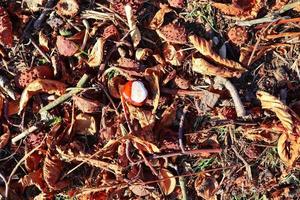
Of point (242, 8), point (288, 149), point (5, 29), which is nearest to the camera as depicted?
point (5, 29)

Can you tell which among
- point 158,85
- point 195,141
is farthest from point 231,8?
point 195,141

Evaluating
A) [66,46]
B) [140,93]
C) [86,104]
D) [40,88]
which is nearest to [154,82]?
[140,93]

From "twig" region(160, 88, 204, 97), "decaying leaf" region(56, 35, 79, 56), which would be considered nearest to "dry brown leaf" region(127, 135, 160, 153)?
"twig" region(160, 88, 204, 97)

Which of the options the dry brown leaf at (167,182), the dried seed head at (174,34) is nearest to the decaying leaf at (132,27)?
the dried seed head at (174,34)

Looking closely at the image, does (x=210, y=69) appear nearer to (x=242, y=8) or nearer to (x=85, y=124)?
(x=242, y=8)

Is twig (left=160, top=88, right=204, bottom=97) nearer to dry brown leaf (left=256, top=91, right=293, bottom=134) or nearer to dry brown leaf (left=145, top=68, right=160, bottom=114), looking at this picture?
dry brown leaf (left=145, top=68, right=160, bottom=114)
